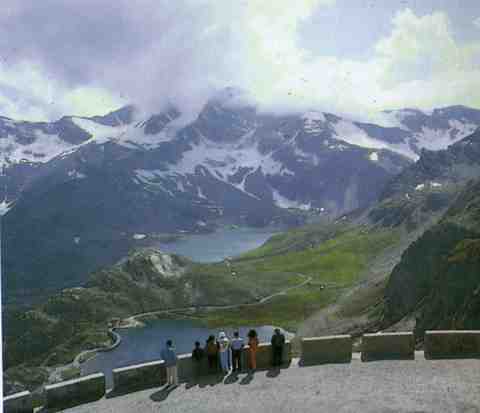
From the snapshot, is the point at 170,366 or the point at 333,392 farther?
the point at 170,366

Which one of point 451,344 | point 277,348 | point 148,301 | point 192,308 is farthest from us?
point 148,301

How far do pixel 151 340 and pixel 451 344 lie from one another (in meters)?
114

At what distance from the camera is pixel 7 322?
143 metres

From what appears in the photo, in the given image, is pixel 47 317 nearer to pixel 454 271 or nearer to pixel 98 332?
pixel 98 332

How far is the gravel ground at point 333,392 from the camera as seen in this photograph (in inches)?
867

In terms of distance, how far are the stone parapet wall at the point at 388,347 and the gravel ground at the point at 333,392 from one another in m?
0.52

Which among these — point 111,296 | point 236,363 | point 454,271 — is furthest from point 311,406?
point 111,296

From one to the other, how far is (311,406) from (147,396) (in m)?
7.01

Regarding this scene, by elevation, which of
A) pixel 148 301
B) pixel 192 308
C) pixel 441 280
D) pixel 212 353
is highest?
pixel 212 353

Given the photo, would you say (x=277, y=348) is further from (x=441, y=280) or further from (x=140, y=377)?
(x=441, y=280)

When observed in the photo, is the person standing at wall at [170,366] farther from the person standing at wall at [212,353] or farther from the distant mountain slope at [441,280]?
the distant mountain slope at [441,280]

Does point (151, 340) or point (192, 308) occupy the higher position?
point (192, 308)

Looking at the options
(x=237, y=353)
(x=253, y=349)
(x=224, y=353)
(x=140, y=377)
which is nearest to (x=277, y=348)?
(x=253, y=349)

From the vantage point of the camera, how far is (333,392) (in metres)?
23.4
